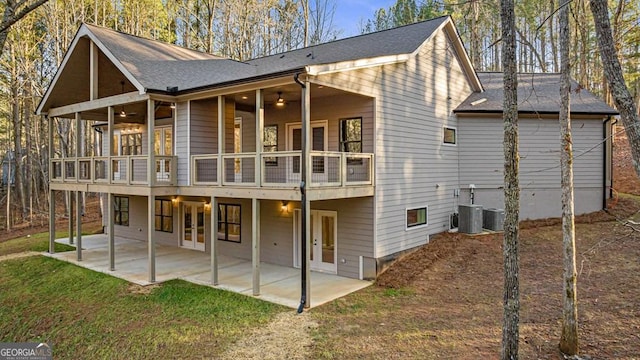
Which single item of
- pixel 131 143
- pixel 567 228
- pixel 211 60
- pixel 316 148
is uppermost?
pixel 211 60

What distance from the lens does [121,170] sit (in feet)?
49.3

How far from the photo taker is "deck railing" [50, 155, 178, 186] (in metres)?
11.4

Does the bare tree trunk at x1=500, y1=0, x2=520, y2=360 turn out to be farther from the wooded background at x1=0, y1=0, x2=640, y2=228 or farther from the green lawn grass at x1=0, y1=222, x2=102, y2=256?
the wooded background at x1=0, y1=0, x2=640, y2=228

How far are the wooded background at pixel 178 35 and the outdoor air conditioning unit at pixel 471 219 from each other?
1311 cm

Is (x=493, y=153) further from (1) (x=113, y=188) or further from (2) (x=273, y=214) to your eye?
(1) (x=113, y=188)

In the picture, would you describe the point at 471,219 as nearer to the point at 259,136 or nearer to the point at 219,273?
the point at 259,136

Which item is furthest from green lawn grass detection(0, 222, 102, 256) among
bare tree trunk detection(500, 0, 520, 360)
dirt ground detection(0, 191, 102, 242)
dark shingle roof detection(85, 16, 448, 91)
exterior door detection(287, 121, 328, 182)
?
bare tree trunk detection(500, 0, 520, 360)

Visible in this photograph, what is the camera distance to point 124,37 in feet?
43.6

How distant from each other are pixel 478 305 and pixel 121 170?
1336cm

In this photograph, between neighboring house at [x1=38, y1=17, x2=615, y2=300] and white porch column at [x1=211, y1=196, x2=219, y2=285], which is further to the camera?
neighboring house at [x1=38, y1=17, x2=615, y2=300]

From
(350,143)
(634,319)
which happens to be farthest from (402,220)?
(634,319)

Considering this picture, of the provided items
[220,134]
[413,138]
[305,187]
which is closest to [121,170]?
[220,134]

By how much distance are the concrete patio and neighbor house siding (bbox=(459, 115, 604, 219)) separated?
6.86m

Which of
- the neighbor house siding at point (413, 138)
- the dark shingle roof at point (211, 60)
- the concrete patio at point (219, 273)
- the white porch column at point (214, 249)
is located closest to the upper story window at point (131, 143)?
the dark shingle roof at point (211, 60)
